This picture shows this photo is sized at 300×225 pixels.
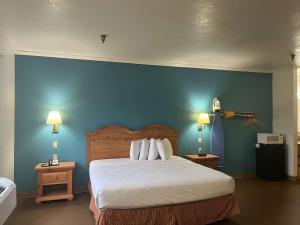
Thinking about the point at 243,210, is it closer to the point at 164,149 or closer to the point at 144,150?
the point at 164,149

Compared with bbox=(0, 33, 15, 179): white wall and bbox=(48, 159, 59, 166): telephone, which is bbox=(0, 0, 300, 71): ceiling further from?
bbox=(48, 159, 59, 166): telephone

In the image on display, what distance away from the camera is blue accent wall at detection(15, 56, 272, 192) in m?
4.34

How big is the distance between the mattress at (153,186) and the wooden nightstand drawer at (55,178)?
0.74 m

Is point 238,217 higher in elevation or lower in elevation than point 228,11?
lower

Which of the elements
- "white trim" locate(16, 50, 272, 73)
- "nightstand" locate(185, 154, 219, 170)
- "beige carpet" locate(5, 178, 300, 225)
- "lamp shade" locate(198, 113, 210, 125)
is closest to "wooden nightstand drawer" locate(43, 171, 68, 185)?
"beige carpet" locate(5, 178, 300, 225)

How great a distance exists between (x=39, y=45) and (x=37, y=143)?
68.8 inches

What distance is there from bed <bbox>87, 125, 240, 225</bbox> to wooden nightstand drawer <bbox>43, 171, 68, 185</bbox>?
67cm

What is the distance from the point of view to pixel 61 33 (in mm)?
3346

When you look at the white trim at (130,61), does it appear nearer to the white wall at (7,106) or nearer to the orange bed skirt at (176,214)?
the white wall at (7,106)

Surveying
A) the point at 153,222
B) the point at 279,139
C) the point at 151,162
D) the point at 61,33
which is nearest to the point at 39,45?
the point at 61,33

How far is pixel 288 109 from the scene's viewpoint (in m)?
5.64

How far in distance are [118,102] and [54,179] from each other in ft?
6.11

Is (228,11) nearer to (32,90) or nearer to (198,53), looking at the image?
(198,53)

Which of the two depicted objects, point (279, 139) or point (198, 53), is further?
point (279, 139)
